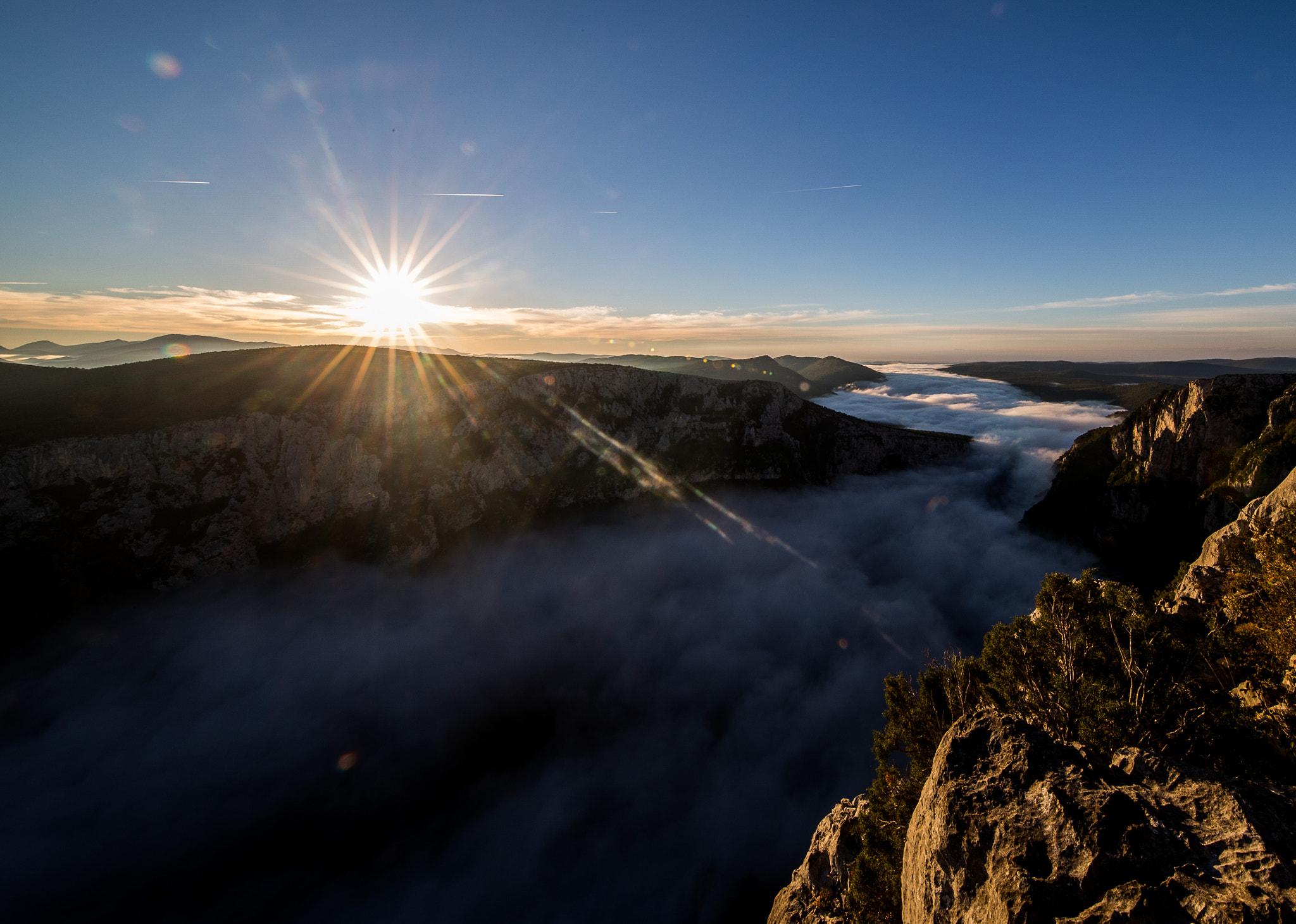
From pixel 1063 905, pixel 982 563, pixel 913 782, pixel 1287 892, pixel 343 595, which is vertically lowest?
pixel 982 563

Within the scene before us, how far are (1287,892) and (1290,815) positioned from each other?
285 cm

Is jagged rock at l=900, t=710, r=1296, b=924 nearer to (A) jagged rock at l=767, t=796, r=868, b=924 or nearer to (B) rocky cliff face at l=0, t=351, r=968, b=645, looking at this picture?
(A) jagged rock at l=767, t=796, r=868, b=924

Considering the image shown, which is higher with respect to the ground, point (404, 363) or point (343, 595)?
point (404, 363)

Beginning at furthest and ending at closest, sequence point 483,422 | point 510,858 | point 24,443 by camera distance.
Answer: point 483,422 < point 24,443 < point 510,858

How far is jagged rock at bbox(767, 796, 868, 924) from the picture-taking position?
80.8 feet

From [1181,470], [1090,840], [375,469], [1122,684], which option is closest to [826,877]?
[1122,684]

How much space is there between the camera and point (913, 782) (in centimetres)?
2211

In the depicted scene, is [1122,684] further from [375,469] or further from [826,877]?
[375,469]

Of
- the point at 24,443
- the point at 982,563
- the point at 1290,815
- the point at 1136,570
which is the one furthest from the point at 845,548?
the point at 24,443

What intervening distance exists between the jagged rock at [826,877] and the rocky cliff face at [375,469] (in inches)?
2812

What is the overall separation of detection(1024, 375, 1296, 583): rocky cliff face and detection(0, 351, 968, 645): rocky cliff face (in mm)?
64321

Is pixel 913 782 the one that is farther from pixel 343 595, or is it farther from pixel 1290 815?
pixel 343 595

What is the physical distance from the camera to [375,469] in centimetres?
7656

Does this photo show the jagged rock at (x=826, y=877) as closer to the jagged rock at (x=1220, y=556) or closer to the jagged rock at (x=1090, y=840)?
the jagged rock at (x=1090, y=840)
